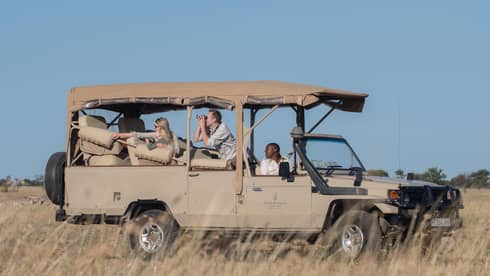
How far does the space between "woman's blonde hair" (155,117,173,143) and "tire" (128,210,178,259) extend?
1126 mm

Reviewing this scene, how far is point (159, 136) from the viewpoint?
577 inches

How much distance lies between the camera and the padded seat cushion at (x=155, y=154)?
14.3 metres

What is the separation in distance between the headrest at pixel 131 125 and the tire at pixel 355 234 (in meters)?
4.13

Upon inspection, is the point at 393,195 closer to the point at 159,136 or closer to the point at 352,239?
the point at 352,239

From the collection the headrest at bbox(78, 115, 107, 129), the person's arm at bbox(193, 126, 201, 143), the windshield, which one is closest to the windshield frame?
the windshield

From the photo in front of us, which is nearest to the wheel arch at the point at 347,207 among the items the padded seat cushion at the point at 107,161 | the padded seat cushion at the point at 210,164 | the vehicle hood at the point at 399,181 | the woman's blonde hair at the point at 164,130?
the vehicle hood at the point at 399,181

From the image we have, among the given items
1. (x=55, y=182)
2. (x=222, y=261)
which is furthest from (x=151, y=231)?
(x=222, y=261)

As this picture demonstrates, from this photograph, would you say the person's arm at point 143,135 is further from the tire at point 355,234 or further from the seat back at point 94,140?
the tire at point 355,234

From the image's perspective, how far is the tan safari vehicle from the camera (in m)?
13.1

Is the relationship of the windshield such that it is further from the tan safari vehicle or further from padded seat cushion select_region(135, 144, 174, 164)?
padded seat cushion select_region(135, 144, 174, 164)

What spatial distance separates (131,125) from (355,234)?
445cm

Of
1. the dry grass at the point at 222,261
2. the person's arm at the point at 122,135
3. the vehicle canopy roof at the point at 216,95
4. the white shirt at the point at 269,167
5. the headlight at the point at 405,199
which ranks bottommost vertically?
the dry grass at the point at 222,261

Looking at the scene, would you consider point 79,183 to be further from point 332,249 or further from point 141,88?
point 332,249

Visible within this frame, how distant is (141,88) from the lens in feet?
47.2
